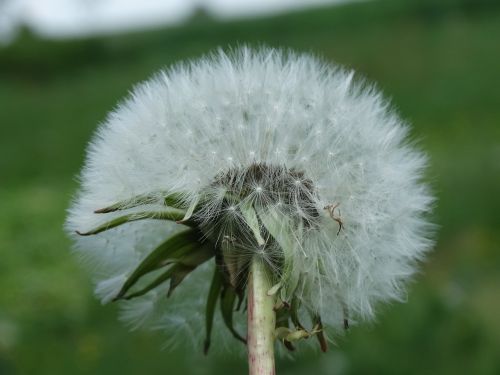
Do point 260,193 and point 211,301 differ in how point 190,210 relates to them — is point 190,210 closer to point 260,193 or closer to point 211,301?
point 260,193

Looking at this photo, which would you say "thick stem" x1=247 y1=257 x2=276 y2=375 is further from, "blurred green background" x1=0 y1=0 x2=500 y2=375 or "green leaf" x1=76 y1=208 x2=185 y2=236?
"blurred green background" x1=0 y1=0 x2=500 y2=375


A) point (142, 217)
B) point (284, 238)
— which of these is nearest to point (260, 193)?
point (284, 238)

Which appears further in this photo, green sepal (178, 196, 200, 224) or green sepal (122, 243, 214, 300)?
green sepal (122, 243, 214, 300)

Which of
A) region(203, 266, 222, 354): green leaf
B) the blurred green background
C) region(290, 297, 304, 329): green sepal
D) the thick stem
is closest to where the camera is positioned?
the thick stem

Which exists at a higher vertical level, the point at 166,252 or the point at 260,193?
the point at 260,193

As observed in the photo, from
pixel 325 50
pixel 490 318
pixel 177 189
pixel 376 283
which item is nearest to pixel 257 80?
pixel 177 189

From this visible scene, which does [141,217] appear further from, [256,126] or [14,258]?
[14,258]

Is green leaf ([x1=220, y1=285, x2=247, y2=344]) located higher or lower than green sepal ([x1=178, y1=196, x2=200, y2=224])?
lower

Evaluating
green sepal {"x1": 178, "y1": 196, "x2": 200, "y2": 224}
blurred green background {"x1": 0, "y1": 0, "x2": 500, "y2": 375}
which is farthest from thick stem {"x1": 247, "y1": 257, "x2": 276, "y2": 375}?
blurred green background {"x1": 0, "y1": 0, "x2": 500, "y2": 375}

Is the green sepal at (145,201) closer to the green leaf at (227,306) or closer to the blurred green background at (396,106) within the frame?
the green leaf at (227,306)
